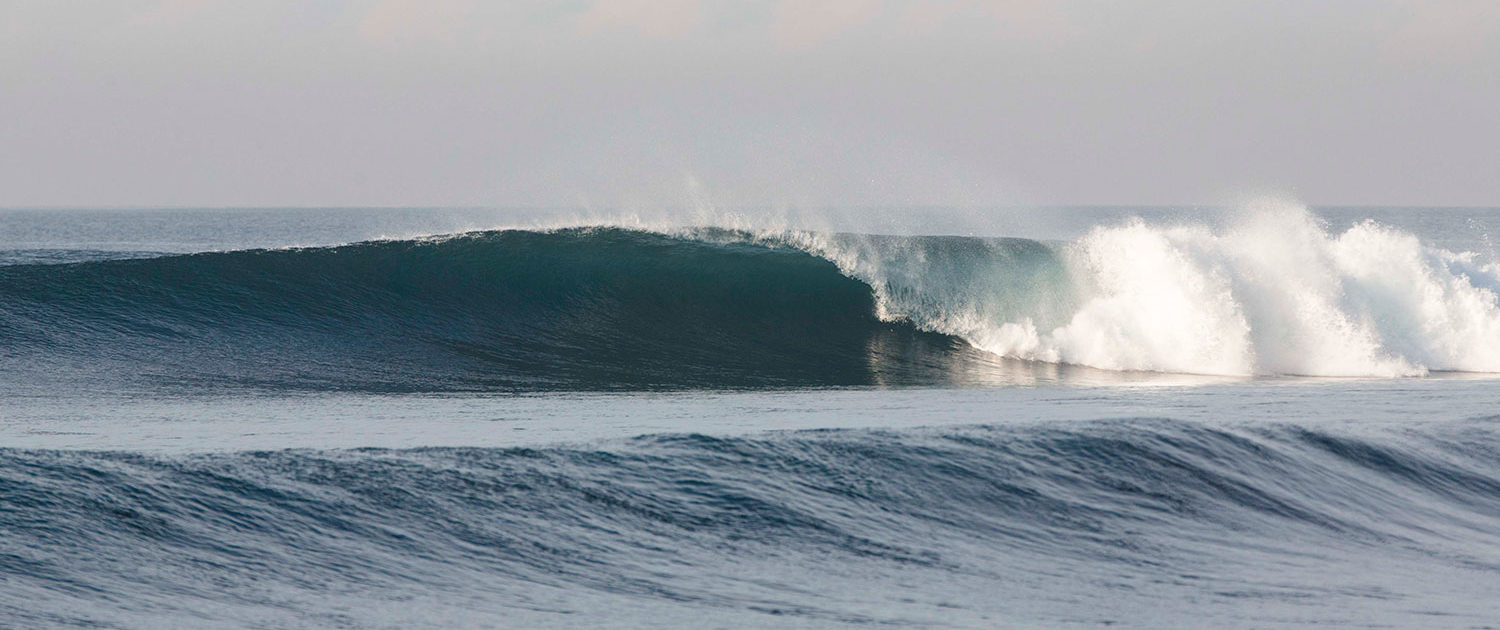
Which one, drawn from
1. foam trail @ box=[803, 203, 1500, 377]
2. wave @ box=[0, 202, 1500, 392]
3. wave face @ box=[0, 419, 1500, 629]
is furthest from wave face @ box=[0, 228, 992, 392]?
wave face @ box=[0, 419, 1500, 629]

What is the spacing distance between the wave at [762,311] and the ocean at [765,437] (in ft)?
0.21

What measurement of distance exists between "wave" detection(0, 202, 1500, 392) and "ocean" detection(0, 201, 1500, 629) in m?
0.07

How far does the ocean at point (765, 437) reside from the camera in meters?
5.58

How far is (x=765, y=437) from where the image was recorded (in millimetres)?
7770

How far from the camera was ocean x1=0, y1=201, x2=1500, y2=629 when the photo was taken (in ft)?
18.3

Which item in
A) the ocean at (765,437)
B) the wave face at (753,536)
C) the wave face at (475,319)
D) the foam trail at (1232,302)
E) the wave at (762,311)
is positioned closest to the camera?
the wave face at (753,536)

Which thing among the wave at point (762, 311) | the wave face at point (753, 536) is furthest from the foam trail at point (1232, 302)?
the wave face at point (753, 536)

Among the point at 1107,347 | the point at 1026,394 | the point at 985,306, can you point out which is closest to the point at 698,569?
the point at 1026,394

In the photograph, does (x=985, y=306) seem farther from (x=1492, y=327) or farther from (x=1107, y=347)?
(x=1492, y=327)

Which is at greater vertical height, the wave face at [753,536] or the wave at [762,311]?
the wave at [762,311]

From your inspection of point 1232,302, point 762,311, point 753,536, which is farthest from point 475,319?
point 753,536

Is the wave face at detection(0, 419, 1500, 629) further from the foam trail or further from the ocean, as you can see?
the foam trail

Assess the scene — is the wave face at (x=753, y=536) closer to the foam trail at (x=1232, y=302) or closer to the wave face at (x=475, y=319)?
the wave face at (x=475, y=319)

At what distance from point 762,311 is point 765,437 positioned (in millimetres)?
9838
